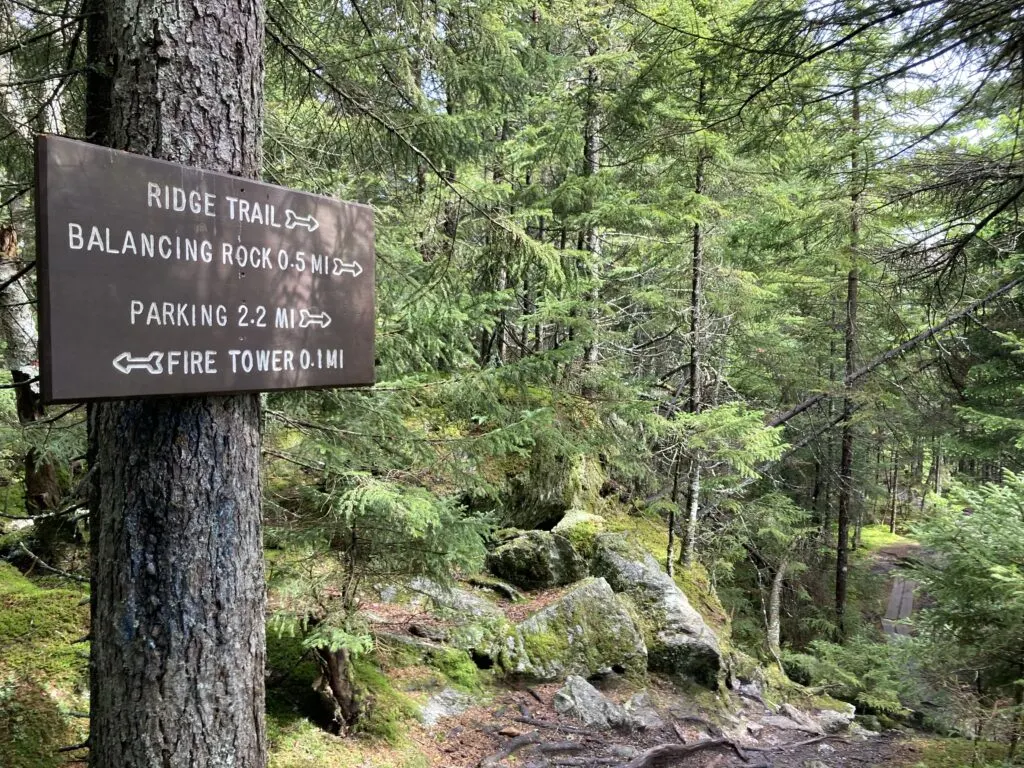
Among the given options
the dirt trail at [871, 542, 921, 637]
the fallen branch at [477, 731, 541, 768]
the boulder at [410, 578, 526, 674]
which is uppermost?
the boulder at [410, 578, 526, 674]

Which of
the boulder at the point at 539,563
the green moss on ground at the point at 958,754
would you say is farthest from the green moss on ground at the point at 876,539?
the boulder at the point at 539,563

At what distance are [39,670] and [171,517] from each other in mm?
2975

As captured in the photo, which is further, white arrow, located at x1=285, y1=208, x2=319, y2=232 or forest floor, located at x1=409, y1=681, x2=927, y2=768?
forest floor, located at x1=409, y1=681, x2=927, y2=768

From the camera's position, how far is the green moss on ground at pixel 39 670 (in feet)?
10.6

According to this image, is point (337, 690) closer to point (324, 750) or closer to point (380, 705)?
point (324, 750)

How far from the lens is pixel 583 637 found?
21.8 feet

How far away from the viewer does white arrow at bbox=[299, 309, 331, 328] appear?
2.03 meters

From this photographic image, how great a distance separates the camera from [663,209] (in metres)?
7.49

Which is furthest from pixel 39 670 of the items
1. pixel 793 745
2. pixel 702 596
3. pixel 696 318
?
pixel 702 596

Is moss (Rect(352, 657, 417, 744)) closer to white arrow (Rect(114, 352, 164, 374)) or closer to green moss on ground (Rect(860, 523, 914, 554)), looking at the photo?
white arrow (Rect(114, 352, 164, 374))

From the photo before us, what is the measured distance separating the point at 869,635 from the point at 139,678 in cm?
1591

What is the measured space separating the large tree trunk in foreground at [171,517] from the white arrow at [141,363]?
321 millimetres

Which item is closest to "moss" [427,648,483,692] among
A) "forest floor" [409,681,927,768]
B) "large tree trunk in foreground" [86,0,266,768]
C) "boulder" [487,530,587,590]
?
"forest floor" [409,681,927,768]

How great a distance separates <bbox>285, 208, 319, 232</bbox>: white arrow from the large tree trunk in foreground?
0.86ft
